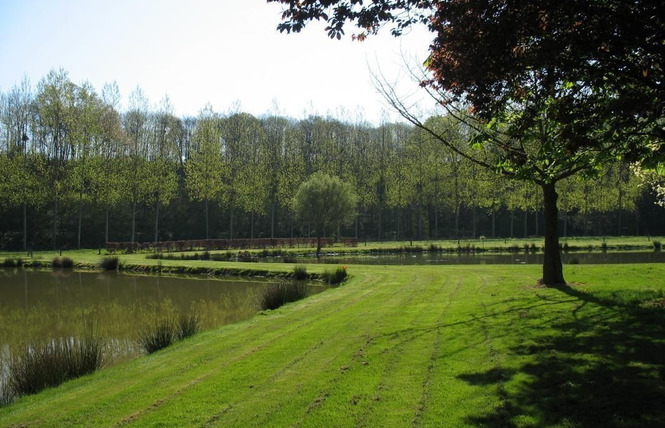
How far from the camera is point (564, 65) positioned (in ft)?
22.1

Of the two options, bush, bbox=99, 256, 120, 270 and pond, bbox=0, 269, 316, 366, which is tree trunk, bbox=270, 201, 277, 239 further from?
pond, bbox=0, 269, 316, 366

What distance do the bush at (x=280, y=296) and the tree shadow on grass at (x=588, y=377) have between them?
8940mm

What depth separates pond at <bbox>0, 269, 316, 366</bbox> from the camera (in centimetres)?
1259

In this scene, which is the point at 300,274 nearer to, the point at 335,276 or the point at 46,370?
the point at 335,276

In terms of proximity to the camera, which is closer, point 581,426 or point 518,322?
point 581,426

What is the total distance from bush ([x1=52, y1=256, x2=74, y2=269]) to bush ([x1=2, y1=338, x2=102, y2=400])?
25.3 m

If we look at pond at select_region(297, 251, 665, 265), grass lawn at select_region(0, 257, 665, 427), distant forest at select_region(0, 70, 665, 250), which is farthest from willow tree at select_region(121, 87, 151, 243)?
A: grass lawn at select_region(0, 257, 665, 427)

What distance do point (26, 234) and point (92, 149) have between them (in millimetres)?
10343

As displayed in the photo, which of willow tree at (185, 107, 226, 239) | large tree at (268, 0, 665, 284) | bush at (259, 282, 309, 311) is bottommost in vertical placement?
bush at (259, 282, 309, 311)

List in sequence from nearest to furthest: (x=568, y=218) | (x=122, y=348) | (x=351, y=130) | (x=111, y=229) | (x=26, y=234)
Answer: (x=122, y=348), (x=26, y=234), (x=111, y=229), (x=568, y=218), (x=351, y=130)

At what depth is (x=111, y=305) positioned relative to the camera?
672 inches

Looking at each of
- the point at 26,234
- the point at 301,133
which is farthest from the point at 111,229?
the point at 301,133

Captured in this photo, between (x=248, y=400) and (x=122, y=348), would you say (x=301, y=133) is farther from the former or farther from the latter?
(x=248, y=400)

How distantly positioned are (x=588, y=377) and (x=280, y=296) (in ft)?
35.8
